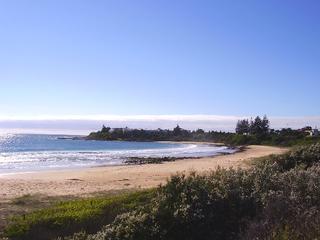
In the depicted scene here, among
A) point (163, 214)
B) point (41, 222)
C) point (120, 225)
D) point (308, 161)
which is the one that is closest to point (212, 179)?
point (163, 214)

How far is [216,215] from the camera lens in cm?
678

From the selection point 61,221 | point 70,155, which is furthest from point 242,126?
point 61,221

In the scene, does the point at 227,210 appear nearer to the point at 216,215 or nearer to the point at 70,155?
the point at 216,215

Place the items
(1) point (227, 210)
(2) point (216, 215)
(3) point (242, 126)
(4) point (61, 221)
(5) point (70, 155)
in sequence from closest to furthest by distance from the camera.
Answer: (2) point (216, 215)
(1) point (227, 210)
(4) point (61, 221)
(5) point (70, 155)
(3) point (242, 126)

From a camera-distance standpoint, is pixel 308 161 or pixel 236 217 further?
pixel 308 161

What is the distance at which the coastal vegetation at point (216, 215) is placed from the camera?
5793 mm

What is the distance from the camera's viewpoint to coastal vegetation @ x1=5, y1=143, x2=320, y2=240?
5793 millimetres

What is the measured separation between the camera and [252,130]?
125938 mm

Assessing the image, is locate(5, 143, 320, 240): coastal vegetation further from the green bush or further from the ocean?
the ocean

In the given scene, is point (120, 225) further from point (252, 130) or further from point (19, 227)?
point (252, 130)

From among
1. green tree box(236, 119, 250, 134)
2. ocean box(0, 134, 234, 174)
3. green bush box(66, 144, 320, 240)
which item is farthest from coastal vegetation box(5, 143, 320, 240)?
green tree box(236, 119, 250, 134)

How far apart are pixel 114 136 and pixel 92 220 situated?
149 metres

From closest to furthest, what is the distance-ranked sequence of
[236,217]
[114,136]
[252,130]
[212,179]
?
[236,217]
[212,179]
[252,130]
[114,136]

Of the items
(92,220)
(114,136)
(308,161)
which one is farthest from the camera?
(114,136)
